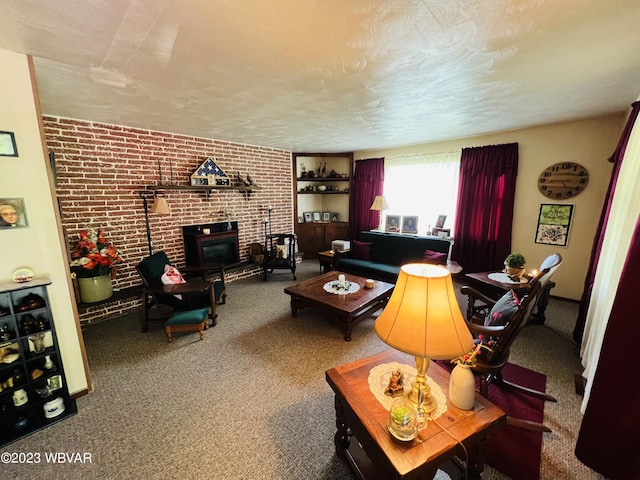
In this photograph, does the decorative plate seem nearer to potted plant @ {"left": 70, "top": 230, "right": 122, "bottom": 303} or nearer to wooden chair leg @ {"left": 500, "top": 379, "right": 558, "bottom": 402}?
potted plant @ {"left": 70, "top": 230, "right": 122, "bottom": 303}

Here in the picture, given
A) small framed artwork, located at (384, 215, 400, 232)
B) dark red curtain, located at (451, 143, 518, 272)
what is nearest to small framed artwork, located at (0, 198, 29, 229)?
small framed artwork, located at (384, 215, 400, 232)

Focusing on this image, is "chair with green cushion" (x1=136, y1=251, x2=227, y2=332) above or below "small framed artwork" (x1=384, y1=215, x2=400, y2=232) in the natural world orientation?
below

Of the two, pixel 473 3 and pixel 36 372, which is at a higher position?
pixel 473 3

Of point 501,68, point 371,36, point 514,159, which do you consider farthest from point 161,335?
point 514,159

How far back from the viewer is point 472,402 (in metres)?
1.20

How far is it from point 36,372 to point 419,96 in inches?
147

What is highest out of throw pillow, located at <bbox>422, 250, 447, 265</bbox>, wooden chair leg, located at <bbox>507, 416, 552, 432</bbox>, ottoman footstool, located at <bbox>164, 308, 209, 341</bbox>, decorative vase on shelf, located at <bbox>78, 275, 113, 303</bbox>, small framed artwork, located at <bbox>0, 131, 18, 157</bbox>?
small framed artwork, located at <bbox>0, 131, 18, 157</bbox>

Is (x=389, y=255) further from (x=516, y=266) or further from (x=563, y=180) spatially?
(x=563, y=180)

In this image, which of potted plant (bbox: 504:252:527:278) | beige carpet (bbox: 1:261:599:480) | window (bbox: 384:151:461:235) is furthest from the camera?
window (bbox: 384:151:461:235)

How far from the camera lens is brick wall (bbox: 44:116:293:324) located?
2.92m

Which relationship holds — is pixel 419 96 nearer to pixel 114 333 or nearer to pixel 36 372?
pixel 36 372

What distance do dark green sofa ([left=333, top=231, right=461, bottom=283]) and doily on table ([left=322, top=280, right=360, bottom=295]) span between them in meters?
0.85

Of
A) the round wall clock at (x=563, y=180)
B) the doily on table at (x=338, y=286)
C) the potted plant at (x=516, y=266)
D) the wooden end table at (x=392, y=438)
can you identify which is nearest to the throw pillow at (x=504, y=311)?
the wooden end table at (x=392, y=438)

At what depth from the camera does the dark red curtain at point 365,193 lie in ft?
17.5
